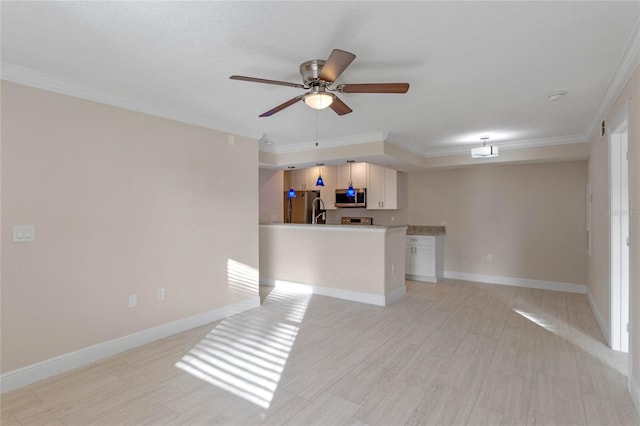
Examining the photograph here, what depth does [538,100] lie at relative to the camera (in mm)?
3312

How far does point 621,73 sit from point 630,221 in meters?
1.15

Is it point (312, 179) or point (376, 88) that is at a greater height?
point (376, 88)

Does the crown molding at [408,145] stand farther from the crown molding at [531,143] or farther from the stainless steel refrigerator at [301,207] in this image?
the stainless steel refrigerator at [301,207]

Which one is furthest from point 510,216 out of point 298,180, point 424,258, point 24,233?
point 24,233

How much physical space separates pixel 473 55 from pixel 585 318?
3.69m

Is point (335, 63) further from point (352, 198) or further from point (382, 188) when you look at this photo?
point (352, 198)

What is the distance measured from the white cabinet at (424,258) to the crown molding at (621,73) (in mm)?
3019

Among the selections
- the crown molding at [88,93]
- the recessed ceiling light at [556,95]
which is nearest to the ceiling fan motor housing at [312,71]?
the crown molding at [88,93]

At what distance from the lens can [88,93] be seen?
115 inches

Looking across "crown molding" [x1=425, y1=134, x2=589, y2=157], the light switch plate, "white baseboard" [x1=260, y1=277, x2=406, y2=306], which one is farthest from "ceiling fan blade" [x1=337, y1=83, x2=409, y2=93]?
"crown molding" [x1=425, y1=134, x2=589, y2=157]

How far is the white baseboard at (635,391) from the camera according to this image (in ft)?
7.13

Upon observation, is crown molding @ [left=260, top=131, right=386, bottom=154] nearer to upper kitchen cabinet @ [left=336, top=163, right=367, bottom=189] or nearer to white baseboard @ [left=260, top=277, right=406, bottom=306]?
upper kitchen cabinet @ [left=336, top=163, right=367, bottom=189]

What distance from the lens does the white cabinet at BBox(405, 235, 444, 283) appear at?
19.7ft

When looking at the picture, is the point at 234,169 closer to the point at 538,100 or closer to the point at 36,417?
the point at 36,417
